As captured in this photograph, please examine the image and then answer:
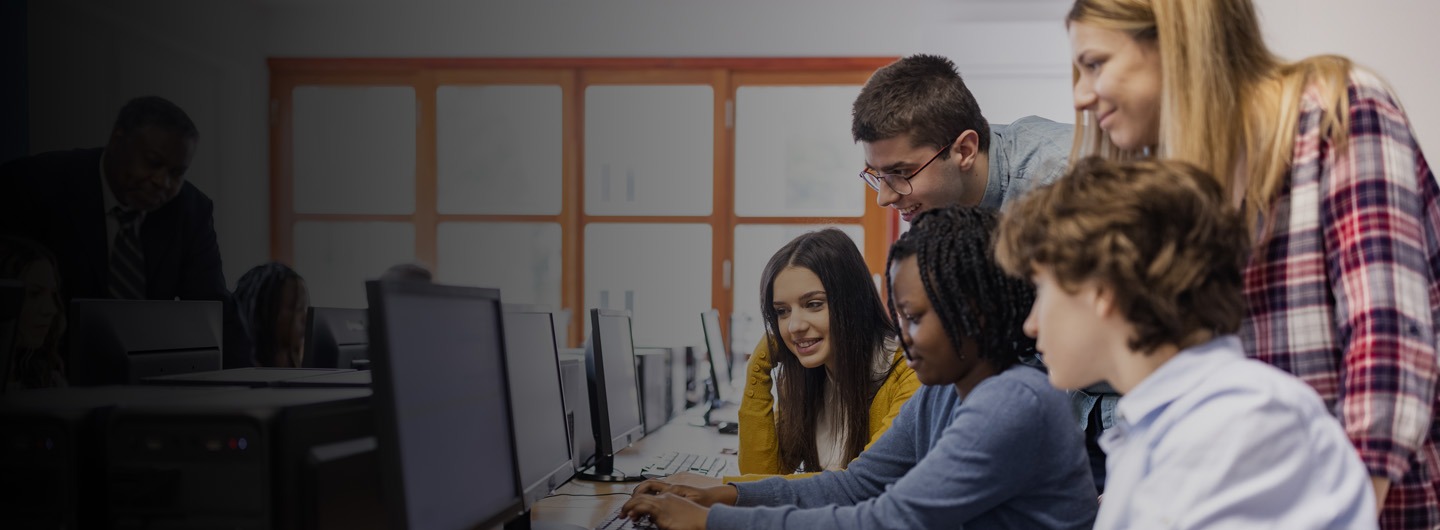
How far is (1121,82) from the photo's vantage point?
1.01m

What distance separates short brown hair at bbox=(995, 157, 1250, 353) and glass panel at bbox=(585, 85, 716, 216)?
15.0ft

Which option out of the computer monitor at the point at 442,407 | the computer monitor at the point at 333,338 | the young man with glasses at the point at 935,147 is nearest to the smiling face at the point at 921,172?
the young man with glasses at the point at 935,147

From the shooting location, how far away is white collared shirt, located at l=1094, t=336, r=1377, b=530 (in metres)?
0.77

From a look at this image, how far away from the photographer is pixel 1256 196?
95cm

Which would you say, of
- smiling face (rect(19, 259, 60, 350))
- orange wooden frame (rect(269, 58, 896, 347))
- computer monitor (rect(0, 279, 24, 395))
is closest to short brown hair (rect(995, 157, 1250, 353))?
computer monitor (rect(0, 279, 24, 395))

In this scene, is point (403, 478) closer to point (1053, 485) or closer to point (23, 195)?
point (1053, 485)

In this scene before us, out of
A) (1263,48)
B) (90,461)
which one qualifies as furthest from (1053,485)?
(90,461)

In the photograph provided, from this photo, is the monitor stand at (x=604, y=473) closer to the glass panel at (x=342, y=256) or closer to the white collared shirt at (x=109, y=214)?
the white collared shirt at (x=109, y=214)

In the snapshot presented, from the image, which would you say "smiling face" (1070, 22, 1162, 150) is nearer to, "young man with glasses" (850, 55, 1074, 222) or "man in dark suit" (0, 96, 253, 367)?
"young man with glasses" (850, 55, 1074, 222)

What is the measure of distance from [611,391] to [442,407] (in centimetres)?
118

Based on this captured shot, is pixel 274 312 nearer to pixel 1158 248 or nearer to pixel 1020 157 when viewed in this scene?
pixel 1020 157

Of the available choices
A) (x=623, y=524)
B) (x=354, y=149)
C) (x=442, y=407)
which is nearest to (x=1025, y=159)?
(x=623, y=524)

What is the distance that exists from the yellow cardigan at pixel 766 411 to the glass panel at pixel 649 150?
3.15 m

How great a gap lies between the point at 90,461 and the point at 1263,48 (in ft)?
4.01
